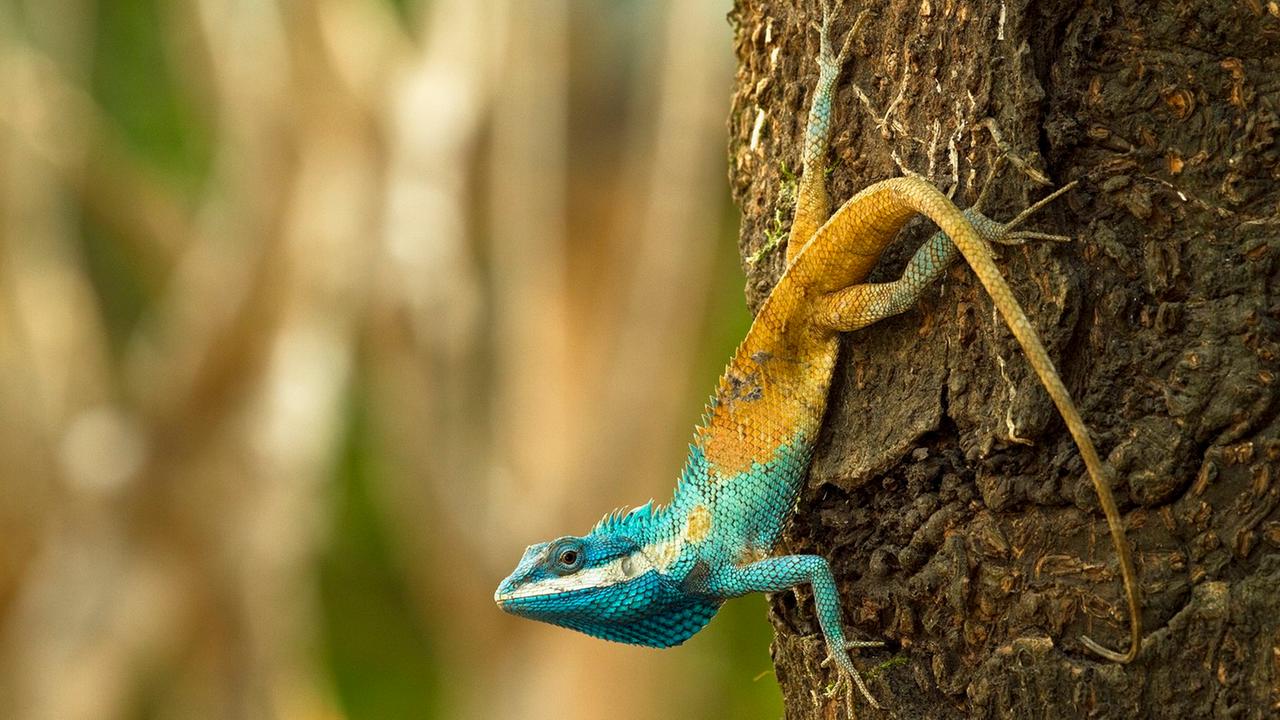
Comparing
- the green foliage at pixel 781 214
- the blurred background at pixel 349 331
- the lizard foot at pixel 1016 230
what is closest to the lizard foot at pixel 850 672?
the lizard foot at pixel 1016 230

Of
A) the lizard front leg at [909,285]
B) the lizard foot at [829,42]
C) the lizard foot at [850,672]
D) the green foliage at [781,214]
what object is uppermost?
the lizard foot at [829,42]

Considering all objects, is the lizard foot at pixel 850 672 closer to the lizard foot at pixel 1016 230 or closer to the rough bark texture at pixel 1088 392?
the rough bark texture at pixel 1088 392

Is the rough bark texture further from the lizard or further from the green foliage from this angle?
the green foliage

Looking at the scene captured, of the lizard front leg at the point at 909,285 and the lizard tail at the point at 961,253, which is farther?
the lizard front leg at the point at 909,285

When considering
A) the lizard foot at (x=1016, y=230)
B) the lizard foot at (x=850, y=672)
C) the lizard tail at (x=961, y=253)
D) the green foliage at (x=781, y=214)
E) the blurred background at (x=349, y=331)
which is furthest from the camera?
the blurred background at (x=349, y=331)

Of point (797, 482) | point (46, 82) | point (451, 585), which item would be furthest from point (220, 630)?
point (797, 482)

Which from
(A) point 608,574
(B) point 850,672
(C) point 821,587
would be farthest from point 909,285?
(A) point 608,574

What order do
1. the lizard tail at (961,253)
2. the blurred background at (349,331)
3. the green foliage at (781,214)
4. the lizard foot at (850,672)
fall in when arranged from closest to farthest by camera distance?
1. the lizard tail at (961,253)
2. the lizard foot at (850,672)
3. the green foliage at (781,214)
4. the blurred background at (349,331)
